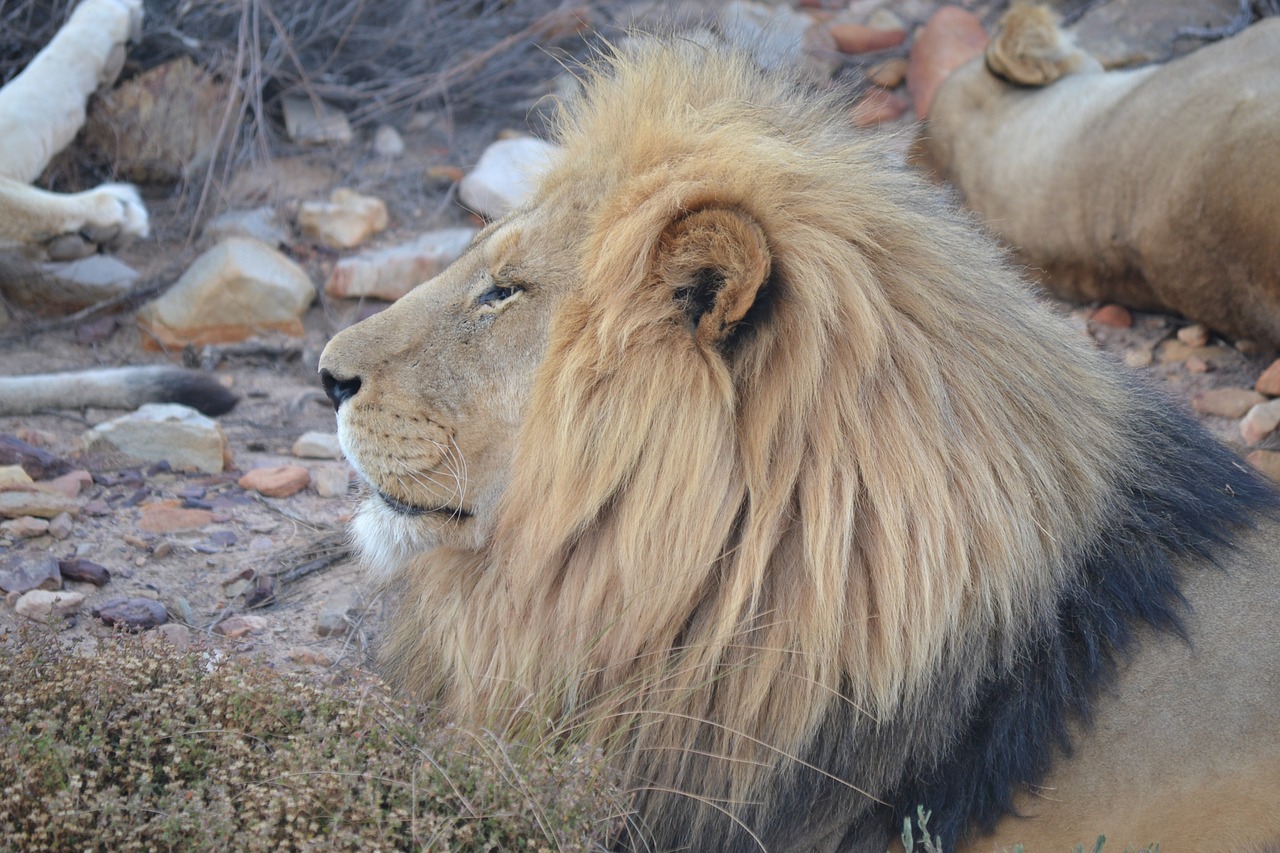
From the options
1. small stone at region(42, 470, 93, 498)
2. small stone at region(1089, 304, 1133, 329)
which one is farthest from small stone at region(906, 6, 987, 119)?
small stone at region(42, 470, 93, 498)

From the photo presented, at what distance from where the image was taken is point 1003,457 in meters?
2.03

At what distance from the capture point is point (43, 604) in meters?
2.67

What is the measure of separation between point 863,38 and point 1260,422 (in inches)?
157

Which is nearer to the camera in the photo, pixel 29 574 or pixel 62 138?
pixel 29 574

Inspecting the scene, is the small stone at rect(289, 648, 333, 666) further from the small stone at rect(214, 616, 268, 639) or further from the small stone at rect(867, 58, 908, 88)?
the small stone at rect(867, 58, 908, 88)

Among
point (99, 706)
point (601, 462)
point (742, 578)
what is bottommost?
point (99, 706)

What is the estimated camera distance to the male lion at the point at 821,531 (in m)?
1.97

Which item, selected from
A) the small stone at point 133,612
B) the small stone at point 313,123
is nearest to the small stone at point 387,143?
the small stone at point 313,123

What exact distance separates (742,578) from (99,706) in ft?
3.50

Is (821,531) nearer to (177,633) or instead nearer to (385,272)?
(177,633)

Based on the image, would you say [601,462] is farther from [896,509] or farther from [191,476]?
[191,476]

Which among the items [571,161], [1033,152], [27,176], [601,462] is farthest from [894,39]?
[601,462]

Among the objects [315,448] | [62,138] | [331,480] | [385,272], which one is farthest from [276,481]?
[62,138]

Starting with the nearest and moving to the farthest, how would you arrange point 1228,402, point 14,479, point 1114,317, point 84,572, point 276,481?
point 84,572 < point 14,479 < point 276,481 < point 1228,402 < point 1114,317
